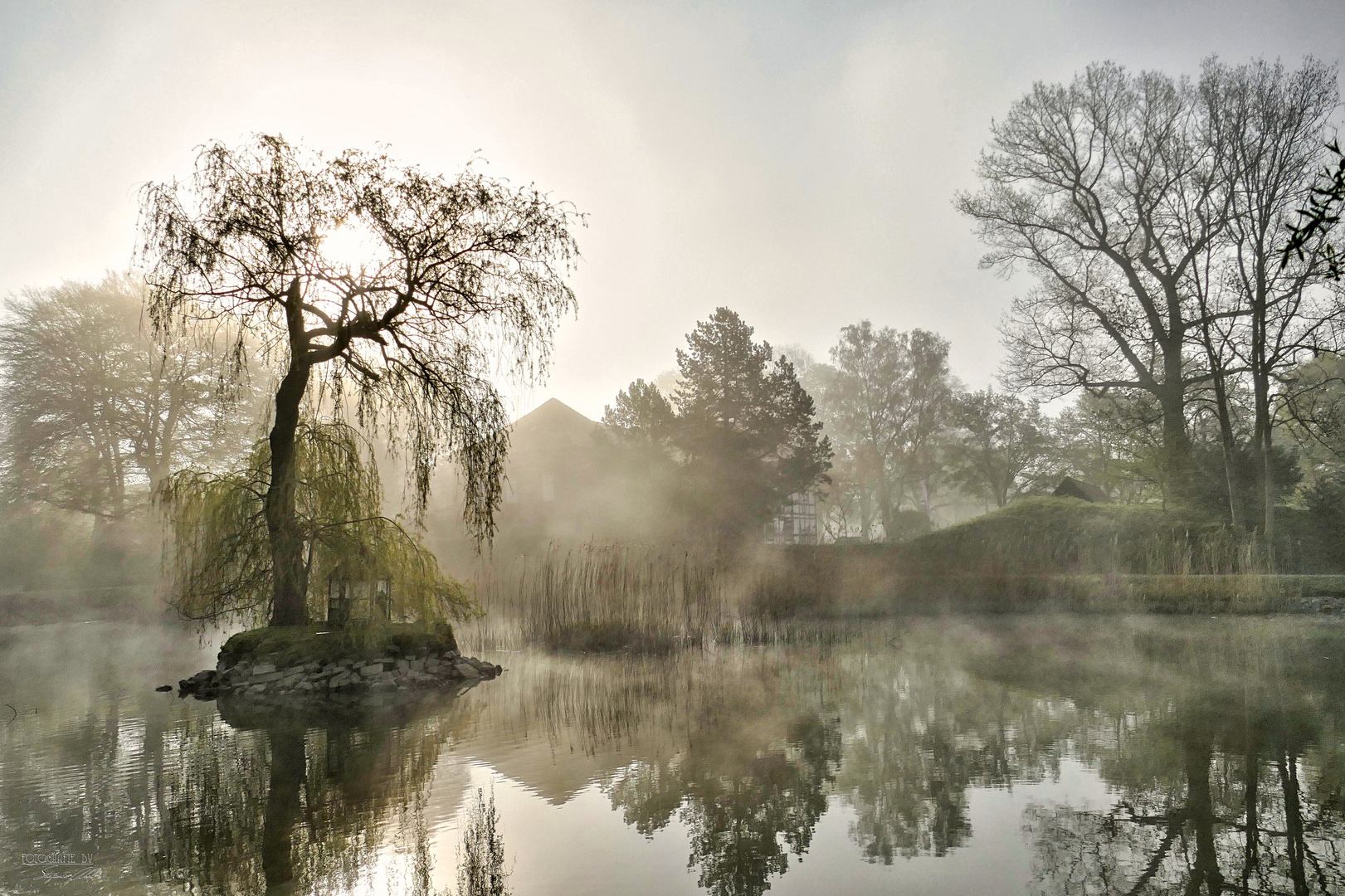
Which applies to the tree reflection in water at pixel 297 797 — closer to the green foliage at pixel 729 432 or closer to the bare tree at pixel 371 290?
the bare tree at pixel 371 290

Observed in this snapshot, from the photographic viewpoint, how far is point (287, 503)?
1202cm

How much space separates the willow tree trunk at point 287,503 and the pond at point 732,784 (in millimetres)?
1943

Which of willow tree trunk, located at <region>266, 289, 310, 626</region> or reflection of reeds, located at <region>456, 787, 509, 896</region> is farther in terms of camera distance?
willow tree trunk, located at <region>266, 289, 310, 626</region>

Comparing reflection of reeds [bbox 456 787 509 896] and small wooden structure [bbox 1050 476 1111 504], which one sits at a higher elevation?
small wooden structure [bbox 1050 476 1111 504]

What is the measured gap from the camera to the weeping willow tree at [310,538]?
1217 cm

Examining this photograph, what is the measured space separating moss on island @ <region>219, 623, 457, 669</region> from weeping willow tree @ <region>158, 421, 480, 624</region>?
455mm

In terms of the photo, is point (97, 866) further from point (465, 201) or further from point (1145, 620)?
point (1145, 620)

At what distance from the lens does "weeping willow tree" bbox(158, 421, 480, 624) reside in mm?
12172

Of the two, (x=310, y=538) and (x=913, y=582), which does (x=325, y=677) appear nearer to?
(x=310, y=538)

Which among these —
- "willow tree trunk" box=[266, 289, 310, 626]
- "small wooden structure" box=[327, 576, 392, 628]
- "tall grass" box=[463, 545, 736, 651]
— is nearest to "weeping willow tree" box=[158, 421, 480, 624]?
"small wooden structure" box=[327, 576, 392, 628]

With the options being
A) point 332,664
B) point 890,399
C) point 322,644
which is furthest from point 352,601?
point 890,399

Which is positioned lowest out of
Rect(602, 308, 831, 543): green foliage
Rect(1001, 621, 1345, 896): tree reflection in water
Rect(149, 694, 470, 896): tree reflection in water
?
Rect(1001, 621, 1345, 896): tree reflection in water

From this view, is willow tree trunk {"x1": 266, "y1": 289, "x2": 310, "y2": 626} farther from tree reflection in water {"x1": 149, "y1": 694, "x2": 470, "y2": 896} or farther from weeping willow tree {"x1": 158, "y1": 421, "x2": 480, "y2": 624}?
tree reflection in water {"x1": 149, "y1": 694, "x2": 470, "y2": 896}

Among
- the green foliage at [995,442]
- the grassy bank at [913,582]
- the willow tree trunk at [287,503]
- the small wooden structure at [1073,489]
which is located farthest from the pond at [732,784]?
the green foliage at [995,442]
